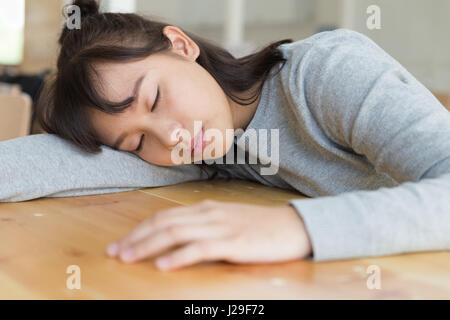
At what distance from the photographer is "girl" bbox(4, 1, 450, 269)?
1.58ft

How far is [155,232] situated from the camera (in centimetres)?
48

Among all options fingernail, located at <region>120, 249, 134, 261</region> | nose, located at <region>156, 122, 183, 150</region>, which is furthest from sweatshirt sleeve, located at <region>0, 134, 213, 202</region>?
fingernail, located at <region>120, 249, 134, 261</region>

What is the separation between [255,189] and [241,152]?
11 cm

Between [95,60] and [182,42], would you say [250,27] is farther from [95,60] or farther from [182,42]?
[95,60]

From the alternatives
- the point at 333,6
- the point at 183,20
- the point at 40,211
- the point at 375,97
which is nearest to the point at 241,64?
the point at 375,97

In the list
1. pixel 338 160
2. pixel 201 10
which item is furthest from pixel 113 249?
pixel 201 10

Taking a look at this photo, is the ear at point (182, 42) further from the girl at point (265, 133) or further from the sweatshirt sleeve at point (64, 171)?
the sweatshirt sleeve at point (64, 171)

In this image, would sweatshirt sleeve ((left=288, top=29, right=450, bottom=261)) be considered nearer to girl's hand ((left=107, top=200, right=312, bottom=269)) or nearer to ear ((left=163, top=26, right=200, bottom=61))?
girl's hand ((left=107, top=200, right=312, bottom=269))

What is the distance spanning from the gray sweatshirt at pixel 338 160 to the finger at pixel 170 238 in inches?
3.4

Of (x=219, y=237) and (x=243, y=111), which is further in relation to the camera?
(x=243, y=111)

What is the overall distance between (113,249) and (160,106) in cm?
37

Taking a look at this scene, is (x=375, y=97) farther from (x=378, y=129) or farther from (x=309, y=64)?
(x=309, y=64)

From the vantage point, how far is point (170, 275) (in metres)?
0.44
